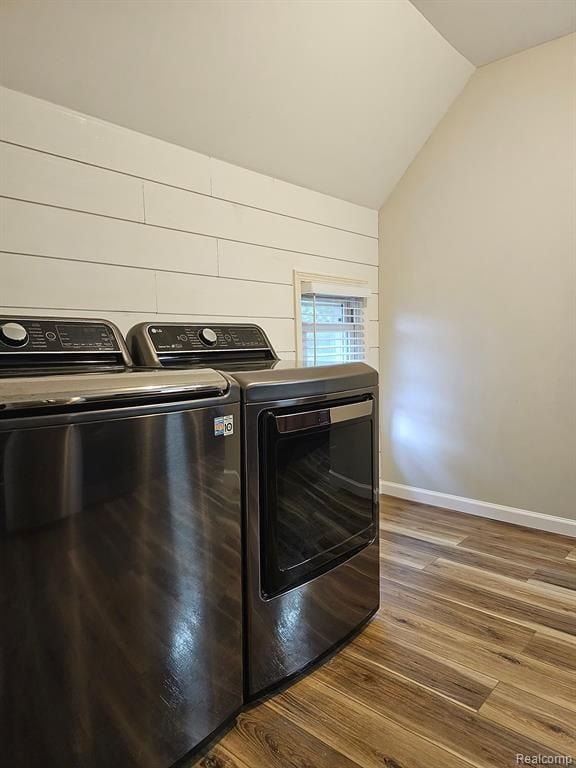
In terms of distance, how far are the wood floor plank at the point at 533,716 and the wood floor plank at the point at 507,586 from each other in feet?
1.97

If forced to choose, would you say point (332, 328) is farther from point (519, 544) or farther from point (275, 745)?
point (275, 745)

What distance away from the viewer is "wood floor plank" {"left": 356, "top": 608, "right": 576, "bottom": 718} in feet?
5.11

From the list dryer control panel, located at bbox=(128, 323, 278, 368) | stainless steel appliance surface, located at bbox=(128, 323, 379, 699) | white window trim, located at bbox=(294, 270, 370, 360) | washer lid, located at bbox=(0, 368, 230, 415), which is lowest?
stainless steel appliance surface, located at bbox=(128, 323, 379, 699)

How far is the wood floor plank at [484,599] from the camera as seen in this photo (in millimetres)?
1910

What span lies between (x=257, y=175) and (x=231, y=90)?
18.1 inches

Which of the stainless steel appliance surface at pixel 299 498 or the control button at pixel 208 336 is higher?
the control button at pixel 208 336

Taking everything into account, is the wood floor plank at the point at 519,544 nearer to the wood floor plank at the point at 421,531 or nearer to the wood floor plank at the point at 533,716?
the wood floor plank at the point at 421,531

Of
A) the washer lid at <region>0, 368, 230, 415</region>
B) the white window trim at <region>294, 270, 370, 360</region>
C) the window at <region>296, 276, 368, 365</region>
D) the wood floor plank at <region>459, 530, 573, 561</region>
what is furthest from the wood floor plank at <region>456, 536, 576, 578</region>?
the washer lid at <region>0, 368, 230, 415</region>

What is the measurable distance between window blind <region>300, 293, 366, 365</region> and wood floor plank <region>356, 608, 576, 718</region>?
1413 mm

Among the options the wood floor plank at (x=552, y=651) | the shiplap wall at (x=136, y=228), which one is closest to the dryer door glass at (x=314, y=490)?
the wood floor plank at (x=552, y=651)

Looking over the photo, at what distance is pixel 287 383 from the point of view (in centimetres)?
148

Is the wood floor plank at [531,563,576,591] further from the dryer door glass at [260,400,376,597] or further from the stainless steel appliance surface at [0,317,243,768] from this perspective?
the stainless steel appliance surface at [0,317,243,768]

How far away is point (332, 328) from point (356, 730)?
2182 mm

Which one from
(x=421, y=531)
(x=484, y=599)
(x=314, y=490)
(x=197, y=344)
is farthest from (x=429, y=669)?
(x=197, y=344)
